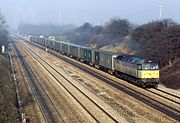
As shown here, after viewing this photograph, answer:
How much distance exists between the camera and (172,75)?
37.6 m

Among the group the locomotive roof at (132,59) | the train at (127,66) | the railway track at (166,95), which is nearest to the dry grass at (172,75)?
the train at (127,66)

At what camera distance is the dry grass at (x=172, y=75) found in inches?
1383

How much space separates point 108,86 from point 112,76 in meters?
7.97

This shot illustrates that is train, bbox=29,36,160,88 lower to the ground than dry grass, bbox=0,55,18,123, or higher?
higher

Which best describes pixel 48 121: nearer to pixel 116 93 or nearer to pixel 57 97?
pixel 57 97

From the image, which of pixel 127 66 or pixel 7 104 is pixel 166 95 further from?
pixel 7 104

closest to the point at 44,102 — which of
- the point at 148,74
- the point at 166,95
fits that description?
the point at 166,95

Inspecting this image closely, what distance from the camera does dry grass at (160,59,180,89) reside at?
35138mm

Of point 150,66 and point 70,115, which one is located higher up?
point 150,66

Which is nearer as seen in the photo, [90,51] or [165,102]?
[165,102]

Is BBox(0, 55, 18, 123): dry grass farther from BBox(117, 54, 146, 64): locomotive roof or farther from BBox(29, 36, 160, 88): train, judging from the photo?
BBox(117, 54, 146, 64): locomotive roof

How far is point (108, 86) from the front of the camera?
1368 inches

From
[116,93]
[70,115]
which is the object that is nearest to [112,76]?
[116,93]

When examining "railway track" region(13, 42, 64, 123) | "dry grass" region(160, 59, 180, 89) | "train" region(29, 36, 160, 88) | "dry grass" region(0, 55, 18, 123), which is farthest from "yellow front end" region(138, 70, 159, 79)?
"dry grass" region(0, 55, 18, 123)
